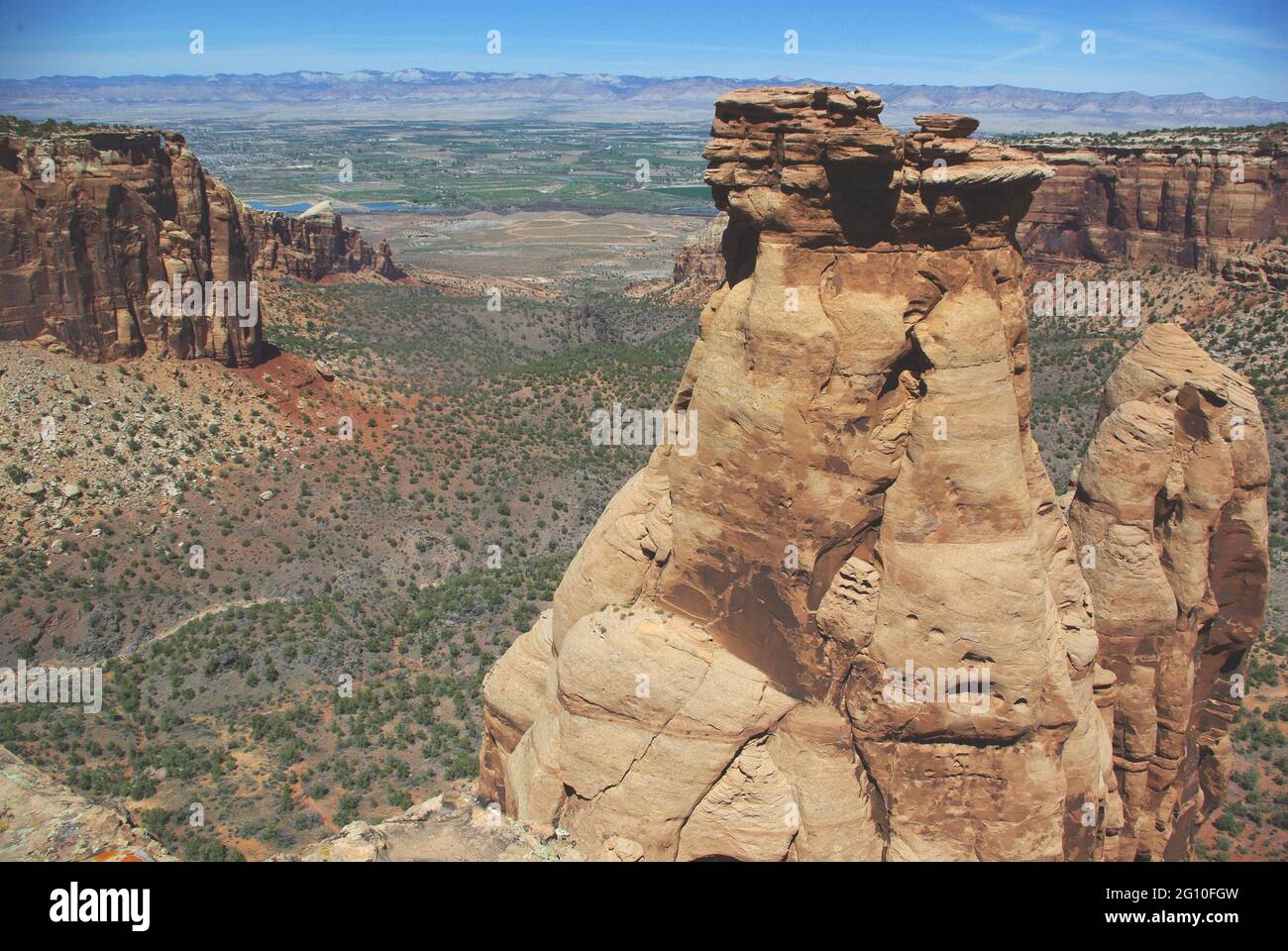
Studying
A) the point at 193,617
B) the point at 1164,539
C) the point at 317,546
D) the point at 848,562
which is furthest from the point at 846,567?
the point at 317,546

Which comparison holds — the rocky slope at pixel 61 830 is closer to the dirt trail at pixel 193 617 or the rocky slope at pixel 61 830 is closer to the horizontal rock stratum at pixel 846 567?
the horizontal rock stratum at pixel 846 567

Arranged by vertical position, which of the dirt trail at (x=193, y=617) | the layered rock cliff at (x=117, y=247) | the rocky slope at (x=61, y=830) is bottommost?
the dirt trail at (x=193, y=617)

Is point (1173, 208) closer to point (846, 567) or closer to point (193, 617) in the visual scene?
point (193, 617)

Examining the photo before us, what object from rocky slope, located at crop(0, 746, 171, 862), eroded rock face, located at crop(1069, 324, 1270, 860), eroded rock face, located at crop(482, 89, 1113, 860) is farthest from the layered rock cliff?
eroded rock face, located at crop(1069, 324, 1270, 860)

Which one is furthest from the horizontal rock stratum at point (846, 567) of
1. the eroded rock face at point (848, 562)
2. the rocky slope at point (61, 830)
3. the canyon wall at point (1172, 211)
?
the canyon wall at point (1172, 211)

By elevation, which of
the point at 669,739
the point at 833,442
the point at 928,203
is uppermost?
the point at 928,203

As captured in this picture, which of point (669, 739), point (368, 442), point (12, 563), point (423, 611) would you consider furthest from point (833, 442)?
point (368, 442)

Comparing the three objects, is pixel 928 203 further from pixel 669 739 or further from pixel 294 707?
pixel 294 707
